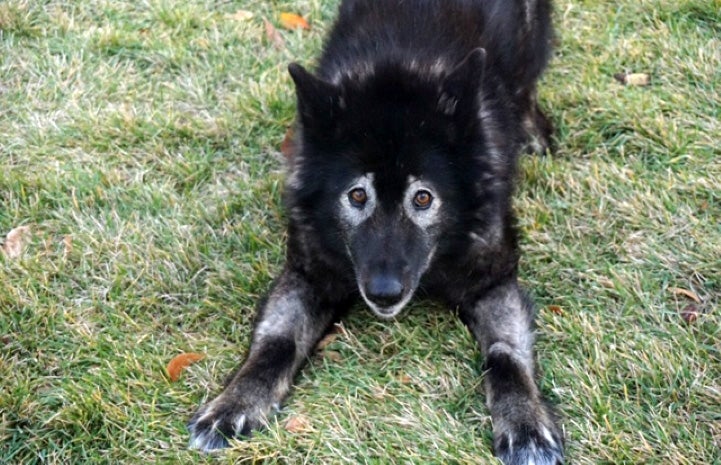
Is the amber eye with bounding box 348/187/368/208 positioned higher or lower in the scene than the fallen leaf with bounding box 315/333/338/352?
higher

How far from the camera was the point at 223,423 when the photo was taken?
10.9 feet

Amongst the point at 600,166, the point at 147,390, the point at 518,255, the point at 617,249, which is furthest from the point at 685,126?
the point at 147,390

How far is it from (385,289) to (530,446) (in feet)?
2.55

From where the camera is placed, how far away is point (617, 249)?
4.17 meters

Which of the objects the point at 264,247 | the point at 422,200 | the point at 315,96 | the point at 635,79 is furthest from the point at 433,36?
the point at 635,79

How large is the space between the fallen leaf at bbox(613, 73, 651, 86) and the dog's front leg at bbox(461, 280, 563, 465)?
1981 mm

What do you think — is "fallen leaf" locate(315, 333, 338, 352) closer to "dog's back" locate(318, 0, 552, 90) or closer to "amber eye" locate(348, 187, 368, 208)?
"amber eye" locate(348, 187, 368, 208)

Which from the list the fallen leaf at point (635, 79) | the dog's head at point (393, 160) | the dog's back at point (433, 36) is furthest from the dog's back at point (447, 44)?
the fallen leaf at point (635, 79)

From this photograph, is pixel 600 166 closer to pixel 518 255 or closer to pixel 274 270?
pixel 518 255

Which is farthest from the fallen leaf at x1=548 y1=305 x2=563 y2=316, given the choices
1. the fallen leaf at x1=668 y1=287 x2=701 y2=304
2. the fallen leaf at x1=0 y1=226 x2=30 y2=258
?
the fallen leaf at x1=0 y1=226 x2=30 y2=258

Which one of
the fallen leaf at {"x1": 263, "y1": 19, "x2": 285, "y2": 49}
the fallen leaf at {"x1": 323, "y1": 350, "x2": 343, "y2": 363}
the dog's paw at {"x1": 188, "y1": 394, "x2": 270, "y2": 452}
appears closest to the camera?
the dog's paw at {"x1": 188, "y1": 394, "x2": 270, "y2": 452}

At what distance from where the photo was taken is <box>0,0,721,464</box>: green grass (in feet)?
11.0

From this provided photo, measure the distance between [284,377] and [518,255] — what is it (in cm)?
121

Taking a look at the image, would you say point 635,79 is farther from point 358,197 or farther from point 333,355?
point 333,355
